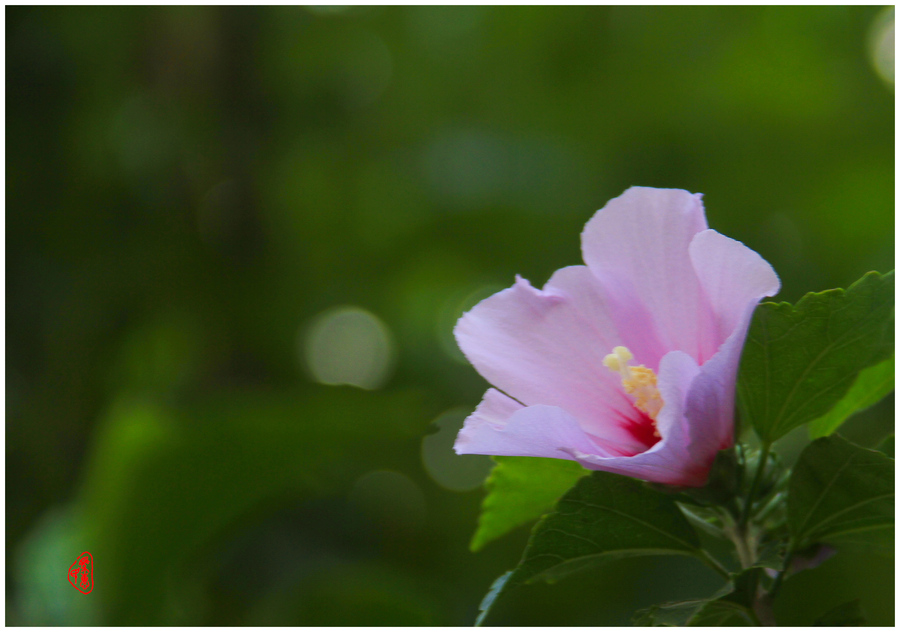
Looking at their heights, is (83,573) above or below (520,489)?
below

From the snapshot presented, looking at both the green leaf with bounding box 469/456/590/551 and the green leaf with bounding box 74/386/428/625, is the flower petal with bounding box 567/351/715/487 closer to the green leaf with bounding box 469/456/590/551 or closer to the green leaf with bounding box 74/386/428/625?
the green leaf with bounding box 469/456/590/551

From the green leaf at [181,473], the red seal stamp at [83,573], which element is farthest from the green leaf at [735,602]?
the red seal stamp at [83,573]

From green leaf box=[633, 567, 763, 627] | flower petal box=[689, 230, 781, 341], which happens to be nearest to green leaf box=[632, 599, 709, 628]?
green leaf box=[633, 567, 763, 627]

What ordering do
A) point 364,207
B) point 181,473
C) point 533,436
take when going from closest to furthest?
point 533,436 → point 181,473 → point 364,207

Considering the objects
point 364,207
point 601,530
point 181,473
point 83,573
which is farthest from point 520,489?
point 364,207

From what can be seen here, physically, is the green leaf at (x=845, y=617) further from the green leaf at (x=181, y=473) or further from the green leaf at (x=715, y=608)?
the green leaf at (x=181, y=473)

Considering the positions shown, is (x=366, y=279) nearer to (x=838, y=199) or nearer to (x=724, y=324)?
(x=838, y=199)

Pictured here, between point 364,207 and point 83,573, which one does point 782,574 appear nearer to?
point 83,573
